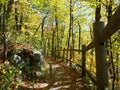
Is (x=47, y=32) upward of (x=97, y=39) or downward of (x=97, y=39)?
upward

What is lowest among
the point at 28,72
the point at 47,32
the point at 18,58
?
the point at 28,72

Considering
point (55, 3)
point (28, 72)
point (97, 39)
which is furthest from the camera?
point (55, 3)

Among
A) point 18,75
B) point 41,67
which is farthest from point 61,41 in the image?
point 18,75

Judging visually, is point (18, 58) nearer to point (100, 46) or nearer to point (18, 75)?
point (18, 75)

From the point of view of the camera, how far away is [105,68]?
165 inches

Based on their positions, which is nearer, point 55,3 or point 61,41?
point 55,3

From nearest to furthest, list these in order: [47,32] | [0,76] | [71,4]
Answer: [0,76], [71,4], [47,32]

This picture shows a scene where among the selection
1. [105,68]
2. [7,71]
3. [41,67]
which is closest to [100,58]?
[105,68]

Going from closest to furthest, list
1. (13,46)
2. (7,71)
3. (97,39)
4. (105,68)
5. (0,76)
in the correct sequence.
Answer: (105,68), (97,39), (0,76), (7,71), (13,46)

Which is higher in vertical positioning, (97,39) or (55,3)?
(55,3)

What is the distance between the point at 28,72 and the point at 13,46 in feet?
6.46

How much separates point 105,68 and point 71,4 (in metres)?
19.2

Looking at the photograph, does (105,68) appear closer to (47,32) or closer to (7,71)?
(7,71)

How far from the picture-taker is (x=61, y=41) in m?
46.1
